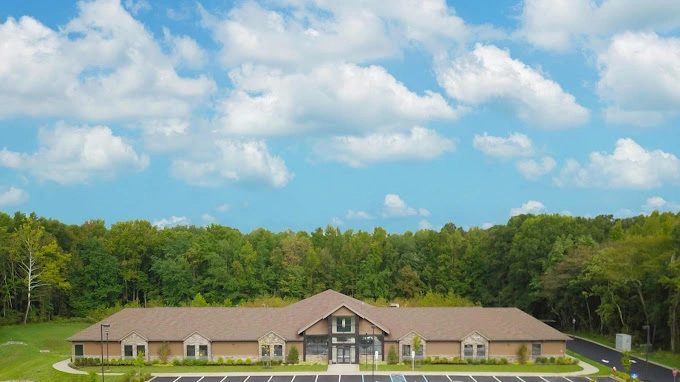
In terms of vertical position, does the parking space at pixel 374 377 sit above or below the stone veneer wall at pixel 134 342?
below

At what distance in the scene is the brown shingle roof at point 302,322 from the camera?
55562mm

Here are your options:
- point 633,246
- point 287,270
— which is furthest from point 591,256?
point 287,270

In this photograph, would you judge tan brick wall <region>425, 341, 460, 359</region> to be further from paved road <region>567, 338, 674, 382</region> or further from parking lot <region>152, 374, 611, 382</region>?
paved road <region>567, 338, 674, 382</region>

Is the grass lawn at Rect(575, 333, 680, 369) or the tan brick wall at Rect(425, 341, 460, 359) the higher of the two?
the tan brick wall at Rect(425, 341, 460, 359)

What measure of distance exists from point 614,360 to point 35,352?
168 ft

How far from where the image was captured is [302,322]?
57.4 m

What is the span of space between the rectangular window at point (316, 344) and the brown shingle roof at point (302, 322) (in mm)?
975

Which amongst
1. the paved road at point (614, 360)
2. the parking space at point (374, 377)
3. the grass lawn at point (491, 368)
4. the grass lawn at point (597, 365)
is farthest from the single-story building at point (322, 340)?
the parking space at point (374, 377)

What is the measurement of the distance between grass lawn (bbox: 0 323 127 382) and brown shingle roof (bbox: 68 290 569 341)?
155 inches

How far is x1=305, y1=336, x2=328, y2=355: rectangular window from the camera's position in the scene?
5550 centimetres

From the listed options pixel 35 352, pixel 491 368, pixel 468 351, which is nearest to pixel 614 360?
pixel 491 368

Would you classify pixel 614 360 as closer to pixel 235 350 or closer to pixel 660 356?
pixel 660 356

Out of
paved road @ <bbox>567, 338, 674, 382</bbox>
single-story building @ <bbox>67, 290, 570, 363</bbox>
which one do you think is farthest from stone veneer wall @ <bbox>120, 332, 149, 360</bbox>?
paved road @ <bbox>567, 338, 674, 382</bbox>

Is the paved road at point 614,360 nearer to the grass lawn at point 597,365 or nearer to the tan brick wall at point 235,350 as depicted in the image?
the grass lawn at point 597,365
